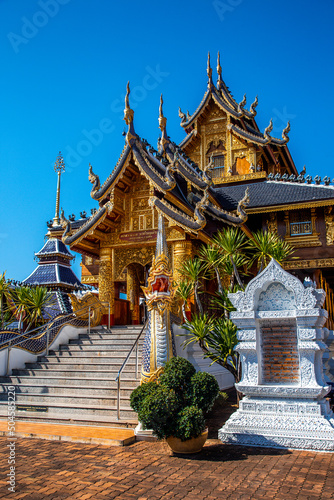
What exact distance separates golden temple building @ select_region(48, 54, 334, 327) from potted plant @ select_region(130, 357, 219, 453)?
5882 millimetres

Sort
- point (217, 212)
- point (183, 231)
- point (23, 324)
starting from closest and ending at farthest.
A: point (183, 231) < point (217, 212) < point (23, 324)

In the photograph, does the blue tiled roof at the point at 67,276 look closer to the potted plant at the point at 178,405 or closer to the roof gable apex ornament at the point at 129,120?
the roof gable apex ornament at the point at 129,120

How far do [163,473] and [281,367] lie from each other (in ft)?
9.10

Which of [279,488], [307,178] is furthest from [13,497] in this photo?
[307,178]

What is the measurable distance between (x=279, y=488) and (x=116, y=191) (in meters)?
10.8

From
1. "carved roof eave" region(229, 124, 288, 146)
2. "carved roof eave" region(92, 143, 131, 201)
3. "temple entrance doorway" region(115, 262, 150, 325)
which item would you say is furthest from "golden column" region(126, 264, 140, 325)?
"carved roof eave" region(229, 124, 288, 146)

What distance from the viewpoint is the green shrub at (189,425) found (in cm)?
634

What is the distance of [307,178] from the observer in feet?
59.0

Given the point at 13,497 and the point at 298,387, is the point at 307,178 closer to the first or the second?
the point at 298,387

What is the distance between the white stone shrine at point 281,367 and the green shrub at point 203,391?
647mm

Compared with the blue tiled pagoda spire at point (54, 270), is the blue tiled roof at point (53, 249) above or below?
above

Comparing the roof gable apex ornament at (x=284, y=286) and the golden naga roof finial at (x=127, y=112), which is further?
the golden naga roof finial at (x=127, y=112)

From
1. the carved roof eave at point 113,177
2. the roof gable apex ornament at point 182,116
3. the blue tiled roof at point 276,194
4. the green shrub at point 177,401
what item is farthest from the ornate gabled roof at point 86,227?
the roof gable apex ornament at point 182,116

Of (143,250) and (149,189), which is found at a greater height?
(149,189)
